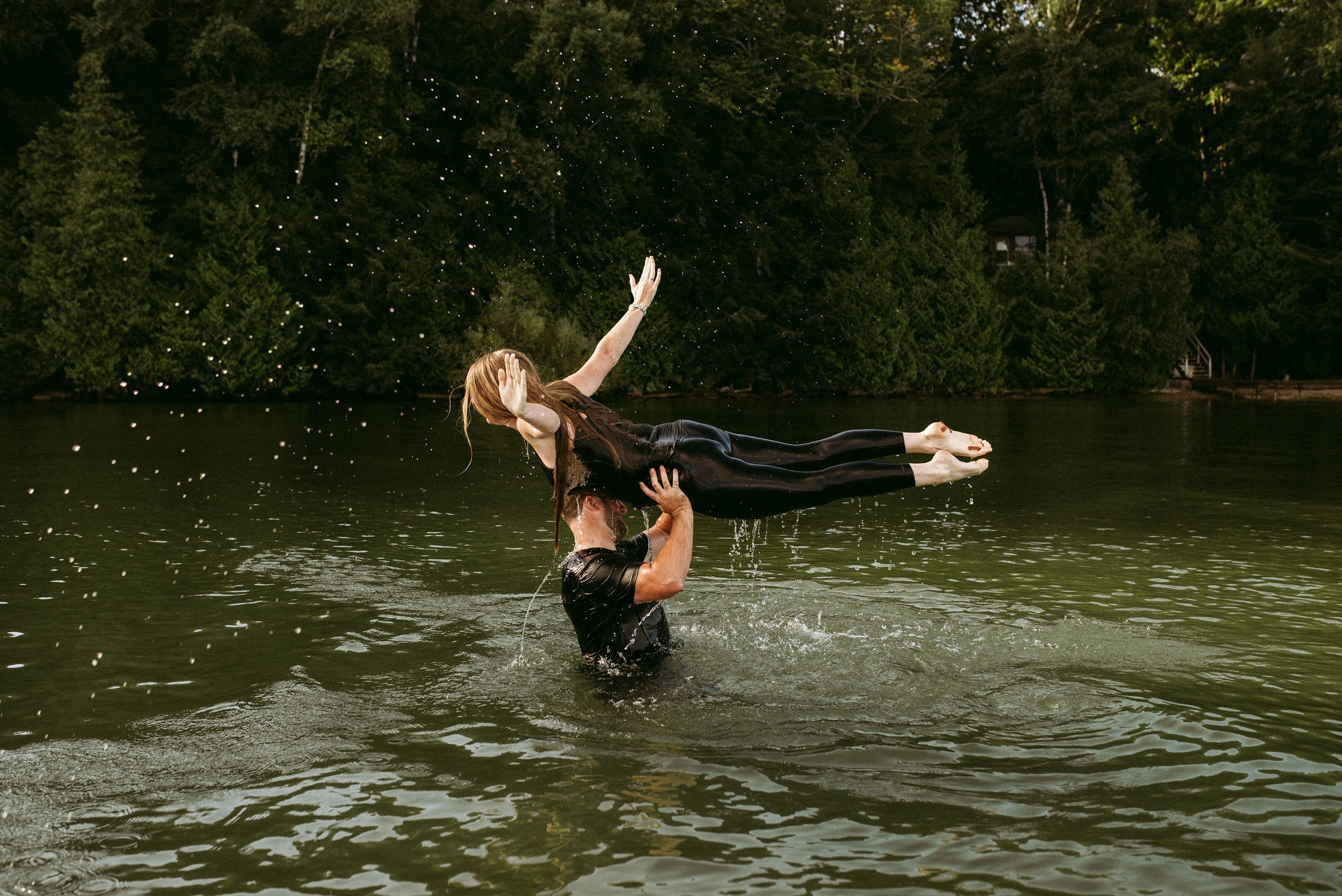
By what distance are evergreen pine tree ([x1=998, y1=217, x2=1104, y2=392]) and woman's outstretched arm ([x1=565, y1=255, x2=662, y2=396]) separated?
57240 millimetres

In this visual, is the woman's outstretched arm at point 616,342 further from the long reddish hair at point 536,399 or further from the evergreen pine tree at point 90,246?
the evergreen pine tree at point 90,246

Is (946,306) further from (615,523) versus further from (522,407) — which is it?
(522,407)

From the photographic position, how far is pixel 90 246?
49719 mm

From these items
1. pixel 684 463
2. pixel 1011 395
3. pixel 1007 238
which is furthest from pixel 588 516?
pixel 1007 238

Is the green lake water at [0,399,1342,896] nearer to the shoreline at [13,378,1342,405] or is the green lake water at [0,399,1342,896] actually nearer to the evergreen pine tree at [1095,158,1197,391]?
the shoreline at [13,378,1342,405]

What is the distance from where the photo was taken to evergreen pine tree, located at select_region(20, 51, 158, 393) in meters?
49.3

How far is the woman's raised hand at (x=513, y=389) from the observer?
23.6 feet

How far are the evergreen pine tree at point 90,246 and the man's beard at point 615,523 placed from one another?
46.1 m

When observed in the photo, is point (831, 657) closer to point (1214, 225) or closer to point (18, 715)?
point (18, 715)

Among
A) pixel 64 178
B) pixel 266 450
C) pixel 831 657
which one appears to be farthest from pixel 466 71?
pixel 831 657

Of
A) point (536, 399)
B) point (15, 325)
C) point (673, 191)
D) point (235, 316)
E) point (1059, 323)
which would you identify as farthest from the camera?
point (673, 191)

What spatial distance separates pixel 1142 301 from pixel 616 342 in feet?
194

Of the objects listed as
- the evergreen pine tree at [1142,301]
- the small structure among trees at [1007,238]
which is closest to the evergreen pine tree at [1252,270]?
the evergreen pine tree at [1142,301]

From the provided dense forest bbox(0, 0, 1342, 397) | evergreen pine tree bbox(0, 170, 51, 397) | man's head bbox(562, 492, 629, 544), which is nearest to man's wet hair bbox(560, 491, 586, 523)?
man's head bbox(562, 492, 629, 544)
